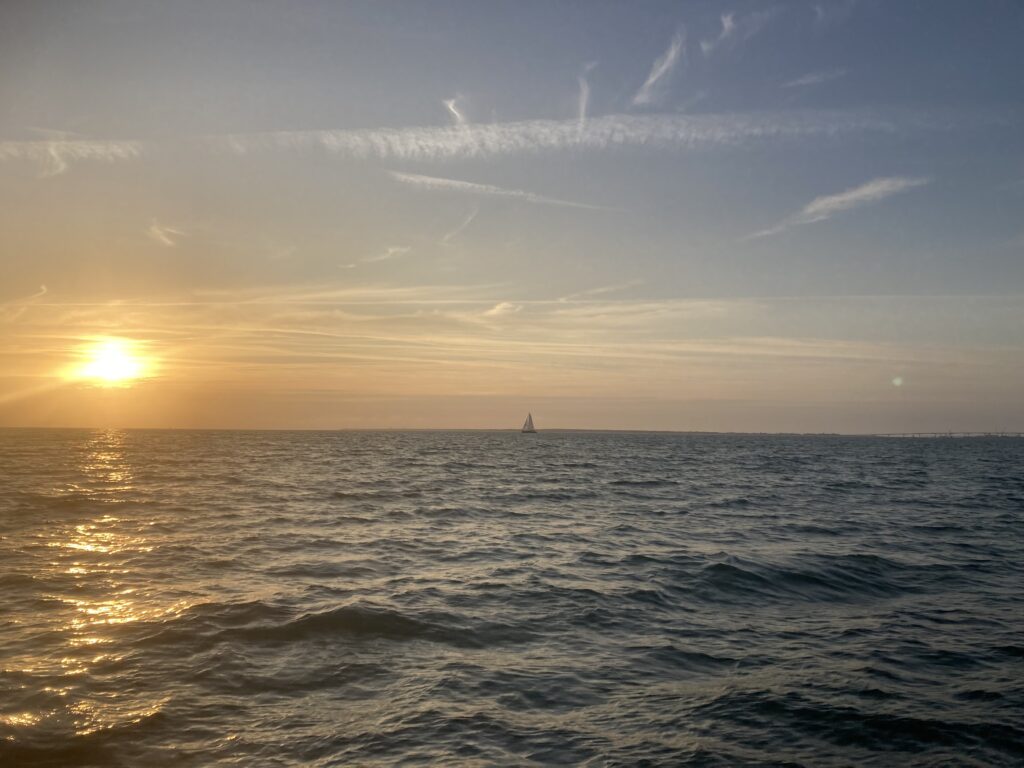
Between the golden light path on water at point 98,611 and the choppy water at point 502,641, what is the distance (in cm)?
9

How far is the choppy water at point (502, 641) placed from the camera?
10133mm

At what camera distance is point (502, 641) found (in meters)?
14.9

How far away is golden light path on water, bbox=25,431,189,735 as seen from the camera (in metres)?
10.9

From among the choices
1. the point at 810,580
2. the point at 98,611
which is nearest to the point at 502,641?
the point at 98,611

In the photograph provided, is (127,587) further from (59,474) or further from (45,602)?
(59,474)

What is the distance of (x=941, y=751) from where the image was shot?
991cm

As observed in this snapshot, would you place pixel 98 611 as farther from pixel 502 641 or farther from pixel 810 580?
pixel 810 580

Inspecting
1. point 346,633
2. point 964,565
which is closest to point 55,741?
point 346,633

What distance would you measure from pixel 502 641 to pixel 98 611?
31.9ft

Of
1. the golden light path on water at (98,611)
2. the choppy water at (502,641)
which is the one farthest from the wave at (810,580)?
the golden light path on water at (98,611)

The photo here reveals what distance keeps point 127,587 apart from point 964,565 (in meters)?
26.7

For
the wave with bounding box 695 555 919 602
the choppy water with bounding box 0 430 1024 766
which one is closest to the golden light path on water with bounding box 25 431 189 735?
the choppy water with bounding box 0 430 1024 766

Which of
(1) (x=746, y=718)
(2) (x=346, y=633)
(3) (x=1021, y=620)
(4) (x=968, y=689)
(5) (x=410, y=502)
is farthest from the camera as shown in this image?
(5) (x=410, y=502)

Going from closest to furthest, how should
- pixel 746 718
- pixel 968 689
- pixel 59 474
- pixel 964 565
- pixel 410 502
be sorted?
pixel 746 718 < pixel 968 689 < pixel 964 565 < pixel 410 502 < pixel 59 474
